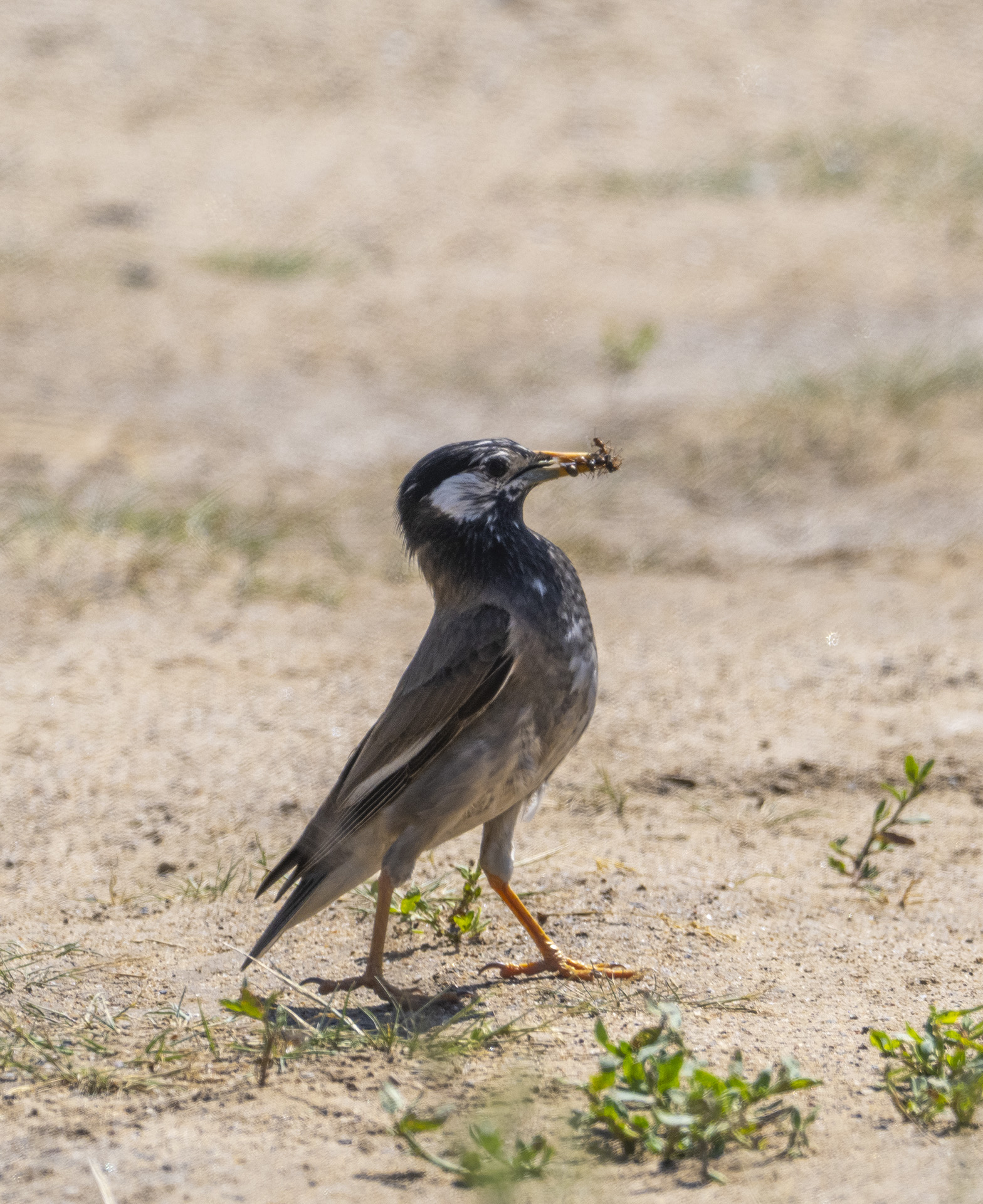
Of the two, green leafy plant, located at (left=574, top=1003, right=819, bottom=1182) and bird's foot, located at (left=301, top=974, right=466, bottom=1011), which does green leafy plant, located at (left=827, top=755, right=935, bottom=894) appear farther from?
green leafy plant, located at (left=574, top=1003, right=819, bottom=1182)

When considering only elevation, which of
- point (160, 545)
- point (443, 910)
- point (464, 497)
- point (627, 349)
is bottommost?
point (443, 910)

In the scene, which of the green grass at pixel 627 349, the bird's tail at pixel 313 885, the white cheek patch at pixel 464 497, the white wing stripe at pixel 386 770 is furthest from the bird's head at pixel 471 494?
the green grass at pixel 627 349

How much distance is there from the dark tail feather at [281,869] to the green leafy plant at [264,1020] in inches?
24.7

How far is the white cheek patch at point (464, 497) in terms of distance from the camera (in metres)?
4.68

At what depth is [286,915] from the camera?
4344 millimetres

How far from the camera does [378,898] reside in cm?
434

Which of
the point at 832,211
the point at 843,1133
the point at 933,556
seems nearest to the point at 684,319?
the point at 832,211

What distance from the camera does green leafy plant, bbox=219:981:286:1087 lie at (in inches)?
142

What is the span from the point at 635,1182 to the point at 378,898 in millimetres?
1427

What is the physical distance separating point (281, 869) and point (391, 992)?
1.86ft

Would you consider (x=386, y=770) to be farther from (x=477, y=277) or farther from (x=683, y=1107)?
(x=477, y=277)

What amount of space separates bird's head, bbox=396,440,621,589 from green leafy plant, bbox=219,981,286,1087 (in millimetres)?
1566

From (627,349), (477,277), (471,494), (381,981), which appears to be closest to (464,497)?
(471,494)

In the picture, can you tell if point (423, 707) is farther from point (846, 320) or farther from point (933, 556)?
point (846, 320)
